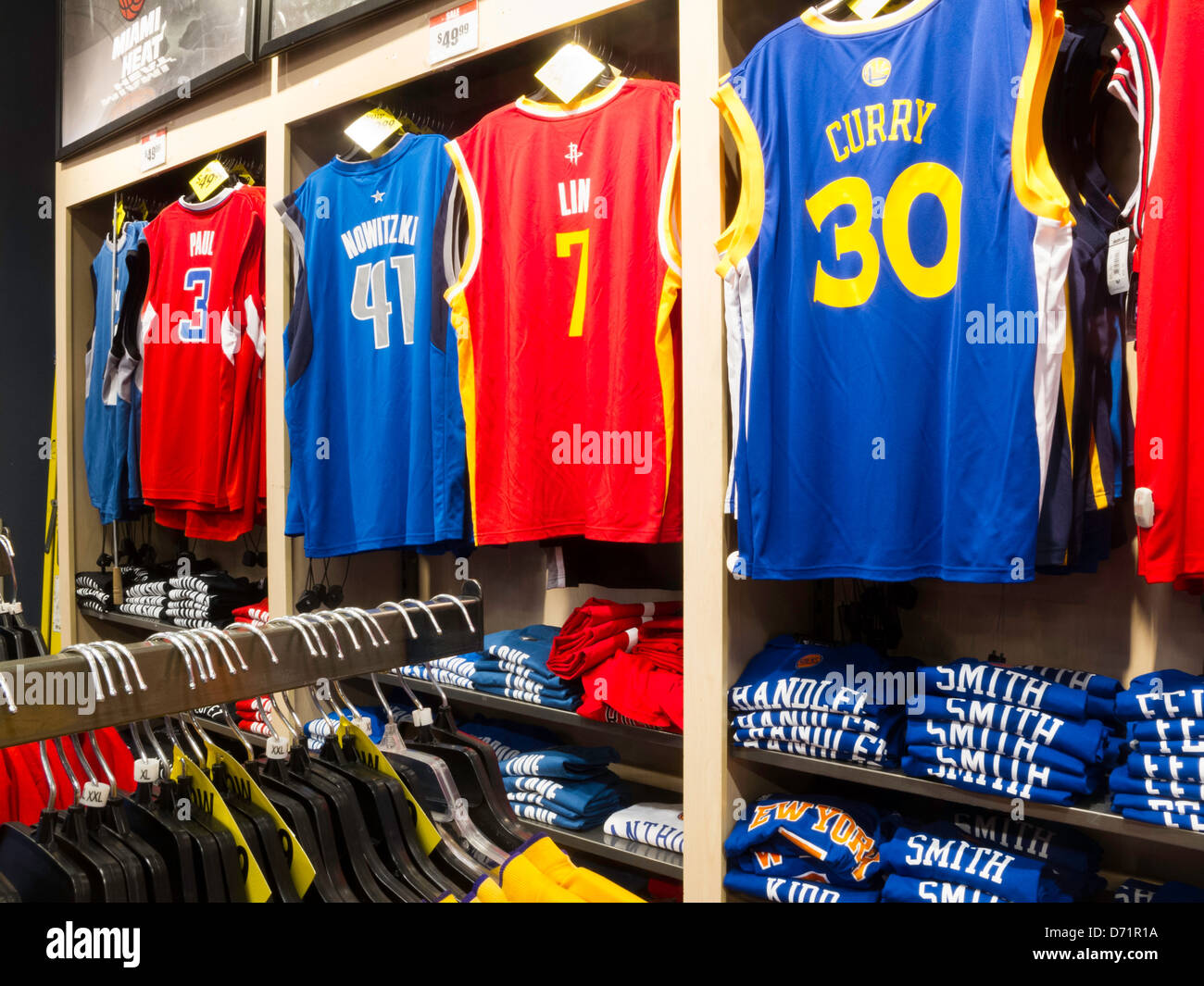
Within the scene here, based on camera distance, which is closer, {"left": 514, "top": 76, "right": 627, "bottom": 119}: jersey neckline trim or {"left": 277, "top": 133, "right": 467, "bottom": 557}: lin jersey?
{"left": 514, "top": 76, "right": 627, "bottom": 119}: jersey neckline trim

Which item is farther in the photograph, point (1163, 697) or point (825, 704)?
point (825, 704)

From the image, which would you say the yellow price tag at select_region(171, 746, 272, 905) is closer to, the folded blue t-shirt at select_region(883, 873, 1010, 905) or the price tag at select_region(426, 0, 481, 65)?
the folded blue t-shirt at select_region(883, 873, 1010, 905)

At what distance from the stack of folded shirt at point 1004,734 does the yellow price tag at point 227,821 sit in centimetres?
104

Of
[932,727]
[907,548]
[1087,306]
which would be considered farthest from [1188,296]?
[932,727]

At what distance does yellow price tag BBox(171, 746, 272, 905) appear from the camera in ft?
3.38

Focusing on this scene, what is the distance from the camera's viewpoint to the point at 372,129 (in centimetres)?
235

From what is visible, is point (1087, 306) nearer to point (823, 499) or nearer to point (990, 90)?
point (990, 90)

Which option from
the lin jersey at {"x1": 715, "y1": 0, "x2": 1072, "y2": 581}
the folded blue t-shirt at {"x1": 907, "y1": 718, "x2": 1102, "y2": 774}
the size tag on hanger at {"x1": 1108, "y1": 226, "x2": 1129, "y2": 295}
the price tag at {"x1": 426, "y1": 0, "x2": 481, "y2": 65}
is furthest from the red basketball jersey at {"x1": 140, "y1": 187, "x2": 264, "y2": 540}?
the size tag on hanger at {"x1": 1108, "y1": 226, "x2": 1129, "y2": 295}

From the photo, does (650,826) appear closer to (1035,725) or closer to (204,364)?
(1035,725)

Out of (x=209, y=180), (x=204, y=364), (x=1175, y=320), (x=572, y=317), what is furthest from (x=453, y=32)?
(x=1175, y=320)

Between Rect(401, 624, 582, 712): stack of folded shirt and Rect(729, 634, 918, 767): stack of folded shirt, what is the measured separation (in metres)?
0.43

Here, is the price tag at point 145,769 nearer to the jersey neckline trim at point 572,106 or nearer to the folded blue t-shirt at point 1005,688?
the folded blue t-shirt at point 1005,688

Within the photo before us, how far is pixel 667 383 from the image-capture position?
183 cm

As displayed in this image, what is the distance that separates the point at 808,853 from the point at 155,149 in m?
2.77
